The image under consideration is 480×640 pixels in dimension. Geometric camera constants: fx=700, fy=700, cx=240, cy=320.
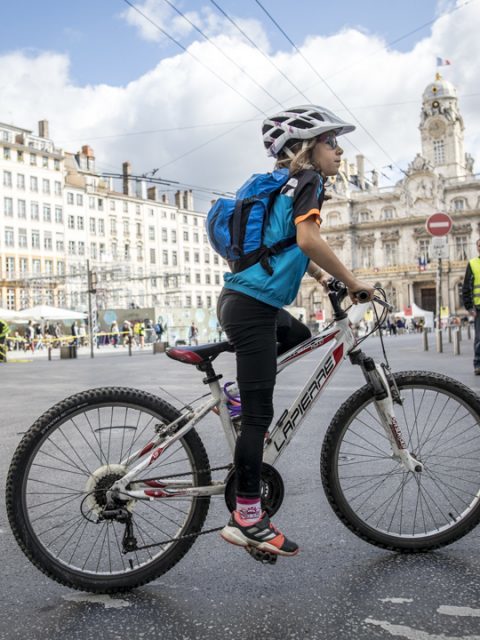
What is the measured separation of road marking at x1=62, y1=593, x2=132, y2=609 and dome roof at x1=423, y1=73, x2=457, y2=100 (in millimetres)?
89166

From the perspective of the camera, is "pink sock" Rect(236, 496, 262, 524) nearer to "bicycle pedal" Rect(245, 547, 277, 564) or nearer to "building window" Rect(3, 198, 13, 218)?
"bicycle pedal" Rect(245, 547, 277, 564)

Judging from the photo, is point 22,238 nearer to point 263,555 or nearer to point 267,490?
point 267,490

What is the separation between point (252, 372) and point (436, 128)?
87.5m

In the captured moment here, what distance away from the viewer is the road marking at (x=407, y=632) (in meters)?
2.15

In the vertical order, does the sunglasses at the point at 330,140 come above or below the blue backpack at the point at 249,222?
above

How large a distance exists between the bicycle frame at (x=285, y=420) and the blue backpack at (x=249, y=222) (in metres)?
0.44

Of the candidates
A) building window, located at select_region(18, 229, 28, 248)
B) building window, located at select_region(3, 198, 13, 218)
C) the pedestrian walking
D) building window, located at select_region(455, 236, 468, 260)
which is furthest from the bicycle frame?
building window, located at select_region(455, 236, 468, 260)

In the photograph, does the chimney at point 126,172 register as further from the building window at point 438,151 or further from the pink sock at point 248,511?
the pink sock at point 248,511

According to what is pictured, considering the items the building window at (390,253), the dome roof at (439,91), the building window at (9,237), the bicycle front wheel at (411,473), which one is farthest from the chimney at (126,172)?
the bicycle front wheel at (411,473)

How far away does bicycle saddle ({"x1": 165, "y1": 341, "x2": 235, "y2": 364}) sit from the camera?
270 centimetres

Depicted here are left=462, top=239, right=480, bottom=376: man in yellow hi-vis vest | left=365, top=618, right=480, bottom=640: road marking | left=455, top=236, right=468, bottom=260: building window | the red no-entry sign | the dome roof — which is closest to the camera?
left=365, top=618, right=480, bottom=640: road marking

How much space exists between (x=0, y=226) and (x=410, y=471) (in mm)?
75029

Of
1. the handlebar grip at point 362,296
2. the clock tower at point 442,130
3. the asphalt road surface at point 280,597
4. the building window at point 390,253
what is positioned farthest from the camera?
the clock tower at point 442,130

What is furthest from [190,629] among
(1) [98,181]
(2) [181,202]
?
(2) [181,202]
